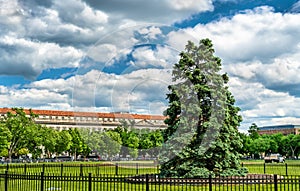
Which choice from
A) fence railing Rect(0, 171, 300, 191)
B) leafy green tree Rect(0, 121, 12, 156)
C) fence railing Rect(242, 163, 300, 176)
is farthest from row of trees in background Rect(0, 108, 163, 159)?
fence railing Rect(0, 171, 300, 191)

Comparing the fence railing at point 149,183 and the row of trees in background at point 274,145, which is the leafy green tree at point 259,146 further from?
the fence railing at point 149,183

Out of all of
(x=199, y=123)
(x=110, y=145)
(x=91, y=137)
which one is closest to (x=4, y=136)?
(x=110, y=145)

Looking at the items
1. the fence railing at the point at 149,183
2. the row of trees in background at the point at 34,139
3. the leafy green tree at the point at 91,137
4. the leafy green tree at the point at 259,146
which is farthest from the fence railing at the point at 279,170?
the leafy green tree at the point at 259,146

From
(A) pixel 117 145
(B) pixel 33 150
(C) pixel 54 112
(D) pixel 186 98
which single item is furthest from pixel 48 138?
(C) pixel 54 112

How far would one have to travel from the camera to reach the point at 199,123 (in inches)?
936

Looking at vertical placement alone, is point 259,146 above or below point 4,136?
below

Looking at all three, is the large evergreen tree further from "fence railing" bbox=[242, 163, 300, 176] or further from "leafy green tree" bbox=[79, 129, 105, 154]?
"leafy green tree" bbox=[79, 129, 105, 154]

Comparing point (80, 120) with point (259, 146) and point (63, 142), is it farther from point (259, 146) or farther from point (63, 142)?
point (259, 146)

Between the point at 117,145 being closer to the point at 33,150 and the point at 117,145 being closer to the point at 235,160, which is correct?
the point at 33,150

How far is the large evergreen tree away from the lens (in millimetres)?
23094

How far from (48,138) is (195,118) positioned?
2236 inches


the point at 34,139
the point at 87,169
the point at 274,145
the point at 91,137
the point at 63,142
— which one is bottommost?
the point at 274,145

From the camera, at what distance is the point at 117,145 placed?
221 feet

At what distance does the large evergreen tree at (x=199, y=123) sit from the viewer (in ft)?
75.8
